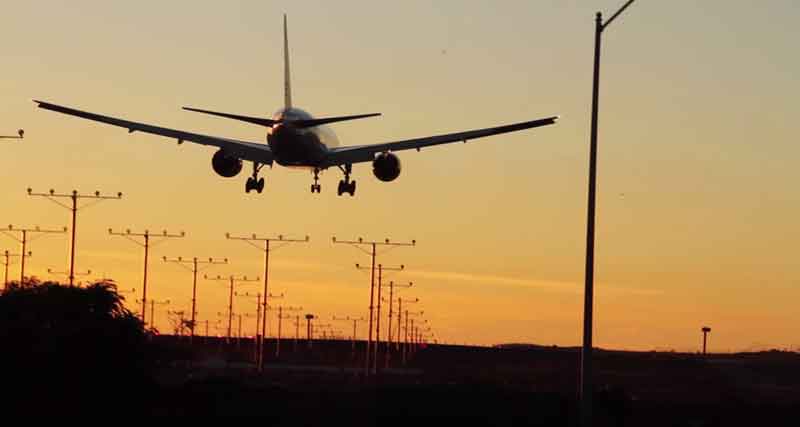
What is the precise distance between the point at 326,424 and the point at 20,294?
1455 cm

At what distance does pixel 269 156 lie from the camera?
4117 inches

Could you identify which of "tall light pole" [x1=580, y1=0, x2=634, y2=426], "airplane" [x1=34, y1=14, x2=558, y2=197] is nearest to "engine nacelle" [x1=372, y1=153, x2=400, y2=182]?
"airplane" [x1=34, y1=14, x2=558, y2=197]

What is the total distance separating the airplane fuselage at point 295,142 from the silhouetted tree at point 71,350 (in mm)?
17317

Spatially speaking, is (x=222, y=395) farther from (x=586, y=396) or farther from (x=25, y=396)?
(x=586, y=396)

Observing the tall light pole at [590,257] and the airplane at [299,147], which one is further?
the airplane at [299,147]

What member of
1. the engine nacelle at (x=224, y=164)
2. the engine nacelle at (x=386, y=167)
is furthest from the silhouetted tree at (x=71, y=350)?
the engine nacelle at (x=386, y=167)

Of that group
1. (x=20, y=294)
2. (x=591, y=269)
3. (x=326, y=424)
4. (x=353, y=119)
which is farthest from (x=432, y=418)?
(x=591, y=269)

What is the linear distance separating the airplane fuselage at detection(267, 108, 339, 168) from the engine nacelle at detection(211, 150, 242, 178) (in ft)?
6.28

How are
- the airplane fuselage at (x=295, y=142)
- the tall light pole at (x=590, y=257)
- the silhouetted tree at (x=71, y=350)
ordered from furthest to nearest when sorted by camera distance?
the airplane fuselage at (x=295, y=142) → the silhouetted tree at (x=71, y=350) → the tall light pole at (x=590, y=257)

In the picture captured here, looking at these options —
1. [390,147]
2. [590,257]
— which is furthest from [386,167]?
[590,257]

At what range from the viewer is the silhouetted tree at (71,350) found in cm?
8119

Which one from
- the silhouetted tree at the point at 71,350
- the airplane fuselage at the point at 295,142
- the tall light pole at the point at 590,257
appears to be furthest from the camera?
the airplane fuselage at the point at 295,142

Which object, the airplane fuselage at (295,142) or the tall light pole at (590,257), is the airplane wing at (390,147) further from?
A: the tall light pole at (590,257)

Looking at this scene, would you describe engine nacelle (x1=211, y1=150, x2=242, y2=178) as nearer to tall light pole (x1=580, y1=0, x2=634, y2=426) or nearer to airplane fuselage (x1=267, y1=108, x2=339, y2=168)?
airplane fuselage (x1=267, y1=108, x2=339, y2=168)
